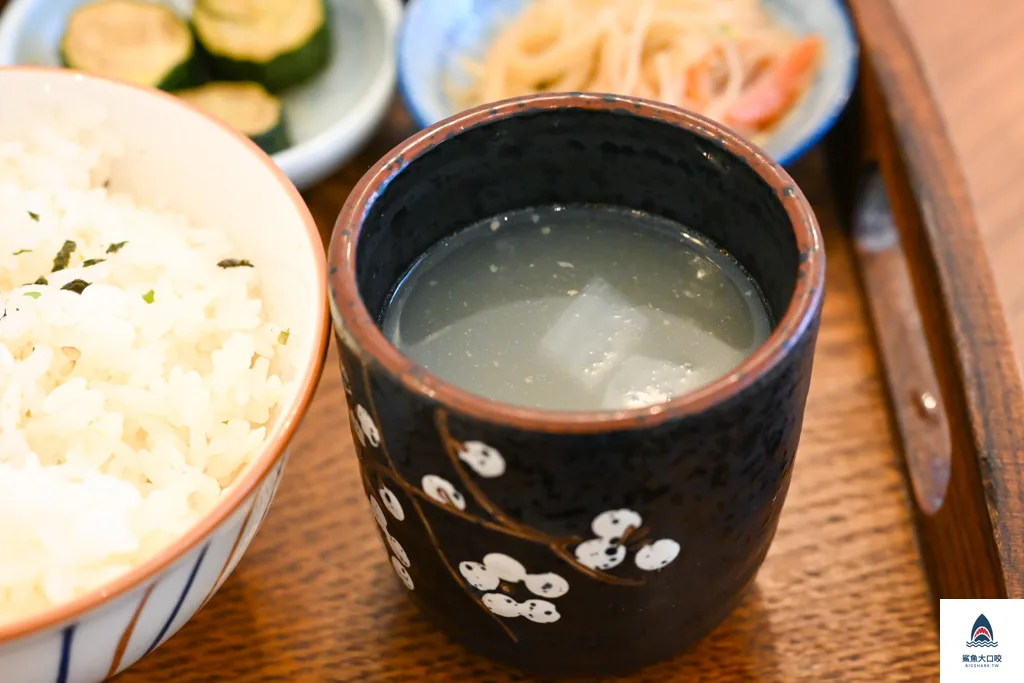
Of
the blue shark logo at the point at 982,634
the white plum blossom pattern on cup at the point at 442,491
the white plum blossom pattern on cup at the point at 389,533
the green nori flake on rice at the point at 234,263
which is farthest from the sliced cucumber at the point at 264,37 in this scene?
the blue shark logo at the point at 982,634

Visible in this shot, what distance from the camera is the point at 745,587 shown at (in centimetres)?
97

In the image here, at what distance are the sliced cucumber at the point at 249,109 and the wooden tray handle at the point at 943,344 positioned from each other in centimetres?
91

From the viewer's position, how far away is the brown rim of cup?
2.22 feet

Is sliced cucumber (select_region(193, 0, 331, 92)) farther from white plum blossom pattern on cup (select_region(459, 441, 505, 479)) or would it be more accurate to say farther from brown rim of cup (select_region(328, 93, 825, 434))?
white plum blossom pattern on cup (select_region(459, 441, 505, 479))

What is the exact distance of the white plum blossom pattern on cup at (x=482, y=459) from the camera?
0.70 m

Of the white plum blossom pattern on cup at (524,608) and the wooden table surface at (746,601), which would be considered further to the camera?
the wooden table surface at (746,601)

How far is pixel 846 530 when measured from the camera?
1.14m

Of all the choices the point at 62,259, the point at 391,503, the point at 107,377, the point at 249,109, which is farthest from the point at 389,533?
the point at 249,109

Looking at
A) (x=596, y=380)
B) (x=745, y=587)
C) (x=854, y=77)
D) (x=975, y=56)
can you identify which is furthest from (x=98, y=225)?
(x=975, y=56)

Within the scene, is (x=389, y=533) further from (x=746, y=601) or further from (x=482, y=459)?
(x=746, y=601)

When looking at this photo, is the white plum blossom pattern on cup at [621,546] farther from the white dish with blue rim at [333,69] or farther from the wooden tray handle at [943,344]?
the white dish with blue rim at [333,69]

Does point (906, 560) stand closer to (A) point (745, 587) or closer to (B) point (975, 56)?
(A) point (745, 587)

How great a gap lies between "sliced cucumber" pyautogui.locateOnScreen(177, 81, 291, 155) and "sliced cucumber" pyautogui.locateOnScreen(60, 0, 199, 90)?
0.20 feet

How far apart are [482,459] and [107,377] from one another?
0.51 m
